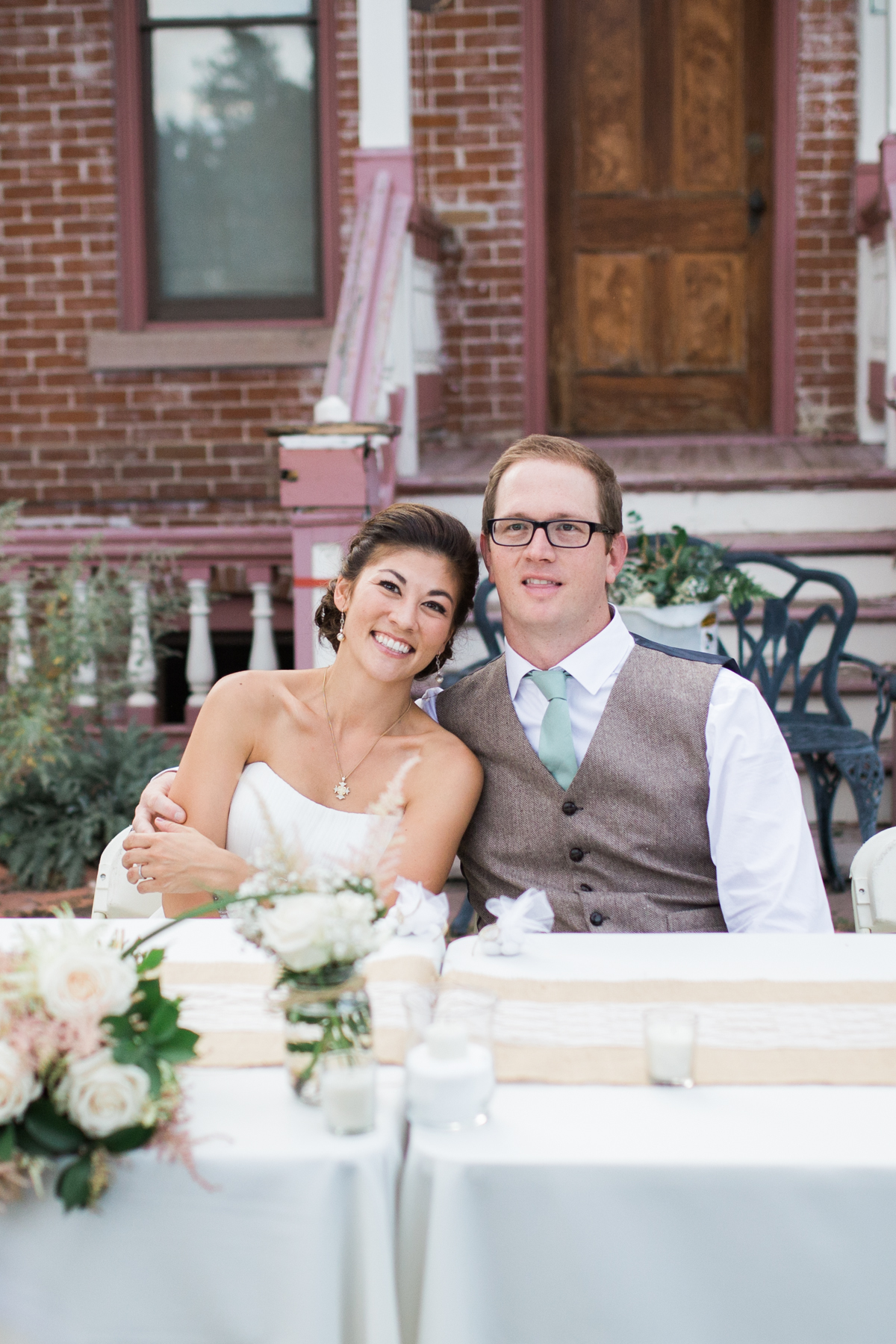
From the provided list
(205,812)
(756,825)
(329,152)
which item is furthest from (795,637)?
(329,152)

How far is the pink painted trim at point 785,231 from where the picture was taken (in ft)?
19.8

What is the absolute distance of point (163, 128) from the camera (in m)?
6.48

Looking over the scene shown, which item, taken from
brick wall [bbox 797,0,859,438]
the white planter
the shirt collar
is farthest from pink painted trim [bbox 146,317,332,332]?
the shirt collar

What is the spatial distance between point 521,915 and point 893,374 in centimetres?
385

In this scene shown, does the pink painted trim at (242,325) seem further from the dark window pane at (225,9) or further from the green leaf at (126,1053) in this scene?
the green leaf at (126,1053)

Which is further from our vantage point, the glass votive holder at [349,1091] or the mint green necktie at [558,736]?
the mint green necktie at [558,736]

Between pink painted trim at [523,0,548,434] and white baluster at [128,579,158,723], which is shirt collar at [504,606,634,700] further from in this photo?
pink painted trim at [523,0,548,434]

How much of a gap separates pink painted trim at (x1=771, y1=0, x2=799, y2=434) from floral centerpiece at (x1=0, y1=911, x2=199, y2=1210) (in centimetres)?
555

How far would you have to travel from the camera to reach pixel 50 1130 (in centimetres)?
128

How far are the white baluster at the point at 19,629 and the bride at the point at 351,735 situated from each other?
8.67 feet

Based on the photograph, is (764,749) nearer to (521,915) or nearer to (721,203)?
(521,915)

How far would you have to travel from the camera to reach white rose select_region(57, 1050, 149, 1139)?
1.26 m

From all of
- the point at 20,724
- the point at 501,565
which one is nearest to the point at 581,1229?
the point at 501,565

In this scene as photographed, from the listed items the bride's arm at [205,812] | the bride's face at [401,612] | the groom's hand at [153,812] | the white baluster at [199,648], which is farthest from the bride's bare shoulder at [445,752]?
the white baluster at [199,648]
